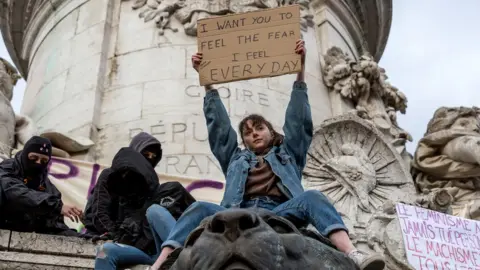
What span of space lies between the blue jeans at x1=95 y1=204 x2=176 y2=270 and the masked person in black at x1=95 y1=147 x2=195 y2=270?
0.04 ft

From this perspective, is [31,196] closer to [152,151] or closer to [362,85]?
[152,151]

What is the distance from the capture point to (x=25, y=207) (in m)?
6.64

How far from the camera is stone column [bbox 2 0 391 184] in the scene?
10.4 m

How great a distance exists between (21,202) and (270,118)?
15.8ft

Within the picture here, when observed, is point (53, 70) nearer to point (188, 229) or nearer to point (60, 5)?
point (60, 5)

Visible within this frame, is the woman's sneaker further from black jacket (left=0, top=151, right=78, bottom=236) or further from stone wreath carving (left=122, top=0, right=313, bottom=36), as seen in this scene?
stone wreath carving (left=122, top=0, right=313, bottom=36)

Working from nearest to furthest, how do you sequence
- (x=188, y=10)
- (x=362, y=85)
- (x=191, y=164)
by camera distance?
(x=191, y=164)
(x=188, y=10)
(x=362, y=85)

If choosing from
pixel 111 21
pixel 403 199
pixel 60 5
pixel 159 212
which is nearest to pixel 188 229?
pixel 159 212

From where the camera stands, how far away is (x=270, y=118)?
1085cm

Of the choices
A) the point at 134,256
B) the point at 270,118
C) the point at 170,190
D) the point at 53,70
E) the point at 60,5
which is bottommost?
the point at 134,256

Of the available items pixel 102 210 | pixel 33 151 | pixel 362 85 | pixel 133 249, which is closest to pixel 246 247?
pixel 133 249

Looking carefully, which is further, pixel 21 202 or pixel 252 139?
pixel 21 202

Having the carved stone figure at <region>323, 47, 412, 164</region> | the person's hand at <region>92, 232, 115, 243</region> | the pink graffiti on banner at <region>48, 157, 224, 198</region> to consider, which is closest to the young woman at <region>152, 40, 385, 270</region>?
the person's hand at <region>92, 232, 115, 243</region>

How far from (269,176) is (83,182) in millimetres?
4403
